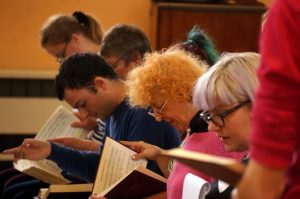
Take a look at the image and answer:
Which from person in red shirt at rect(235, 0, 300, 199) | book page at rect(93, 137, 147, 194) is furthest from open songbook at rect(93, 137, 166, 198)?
person in red shirt at rect(235, 0, 300, 199)

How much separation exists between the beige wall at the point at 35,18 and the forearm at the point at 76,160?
1.95 m

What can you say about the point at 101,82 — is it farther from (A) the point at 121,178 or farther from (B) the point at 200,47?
(A) the point at 121,178

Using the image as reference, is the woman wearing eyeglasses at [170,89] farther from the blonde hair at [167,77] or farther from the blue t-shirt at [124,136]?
the blue t-shirt at [124,136]

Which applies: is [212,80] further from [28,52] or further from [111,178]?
[28,52]

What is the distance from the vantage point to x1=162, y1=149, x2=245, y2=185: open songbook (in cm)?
71

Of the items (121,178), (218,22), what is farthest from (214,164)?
(218,22)

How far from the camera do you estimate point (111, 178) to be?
2.00m

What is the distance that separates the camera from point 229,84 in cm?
121

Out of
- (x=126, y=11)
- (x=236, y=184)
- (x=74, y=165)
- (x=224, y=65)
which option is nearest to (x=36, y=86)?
(x=126, y=11)

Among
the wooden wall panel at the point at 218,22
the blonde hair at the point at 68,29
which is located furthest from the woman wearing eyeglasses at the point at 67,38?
the wooden wall panel at the point at 218,22

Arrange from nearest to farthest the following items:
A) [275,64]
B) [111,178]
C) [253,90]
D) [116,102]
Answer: [275,64]
[253,90]
[111,178]
[116,102]

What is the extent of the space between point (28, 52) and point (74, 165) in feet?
6.63

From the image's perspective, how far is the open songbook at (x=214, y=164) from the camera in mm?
709

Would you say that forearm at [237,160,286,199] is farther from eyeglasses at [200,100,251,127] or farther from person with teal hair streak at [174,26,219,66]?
person with teal hair streak at [174,26,219,66]
